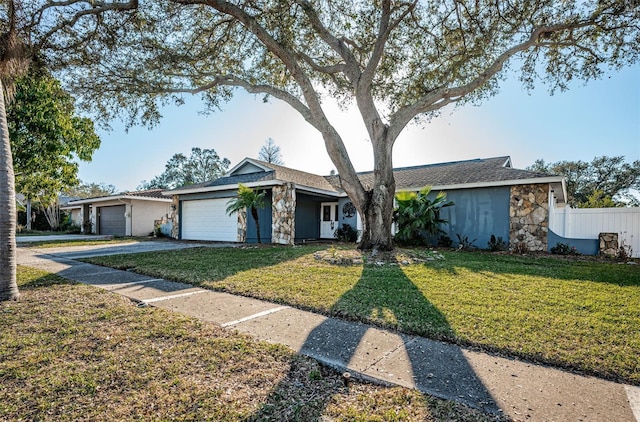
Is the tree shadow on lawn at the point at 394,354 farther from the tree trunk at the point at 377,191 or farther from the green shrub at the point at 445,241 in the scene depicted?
the green shrub at the point at 445,241

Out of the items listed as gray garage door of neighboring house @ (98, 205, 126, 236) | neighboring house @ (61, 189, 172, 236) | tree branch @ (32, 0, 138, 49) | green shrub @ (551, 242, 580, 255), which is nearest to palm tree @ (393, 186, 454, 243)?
green shrub @ (551, 242, 580, 255)

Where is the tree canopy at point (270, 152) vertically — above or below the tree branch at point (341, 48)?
above

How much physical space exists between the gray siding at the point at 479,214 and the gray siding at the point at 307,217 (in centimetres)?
671

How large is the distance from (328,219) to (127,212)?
1362 centimetres

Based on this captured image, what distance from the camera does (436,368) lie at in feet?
8.71

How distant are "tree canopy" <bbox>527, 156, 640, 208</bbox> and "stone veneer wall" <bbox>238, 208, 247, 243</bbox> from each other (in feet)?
80.9

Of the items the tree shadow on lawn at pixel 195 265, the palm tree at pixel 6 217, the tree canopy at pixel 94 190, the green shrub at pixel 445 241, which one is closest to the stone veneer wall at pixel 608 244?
the green shrub at pixel 445 241

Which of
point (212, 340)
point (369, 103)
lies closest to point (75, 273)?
point (212, 340)

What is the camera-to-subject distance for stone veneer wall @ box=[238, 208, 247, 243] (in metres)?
14.8

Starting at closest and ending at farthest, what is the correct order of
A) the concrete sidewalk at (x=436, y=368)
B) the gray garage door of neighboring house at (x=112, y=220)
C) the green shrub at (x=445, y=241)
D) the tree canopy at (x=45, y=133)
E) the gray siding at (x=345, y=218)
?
the concrete sidewalk at (x=436, y=368), the tree canopy at (x=45, y=133), the green shrub at (x=445, y=241), the gray siding at (x=345, y=218), the gray garage door of neighboring house at (x=112, y=220)

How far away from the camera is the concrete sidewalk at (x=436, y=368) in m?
2.15

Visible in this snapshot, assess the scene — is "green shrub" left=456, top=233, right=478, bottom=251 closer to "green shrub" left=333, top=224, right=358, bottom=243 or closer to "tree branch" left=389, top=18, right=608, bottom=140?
"green shrub" left=333, top=224, right=358, bottom=243

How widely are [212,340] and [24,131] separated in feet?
41.1

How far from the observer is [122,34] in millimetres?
9086
